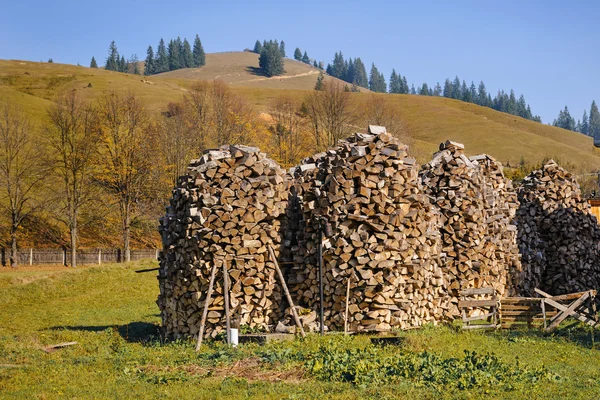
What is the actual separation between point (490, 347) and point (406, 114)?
4734 inches

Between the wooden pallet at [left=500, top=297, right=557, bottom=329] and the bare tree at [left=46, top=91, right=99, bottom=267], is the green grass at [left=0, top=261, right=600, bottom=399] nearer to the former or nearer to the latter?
the wooden pallet at [left=500, top=297, right=557, bottom=329]

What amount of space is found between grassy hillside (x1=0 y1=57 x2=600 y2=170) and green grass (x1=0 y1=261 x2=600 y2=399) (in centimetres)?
7197

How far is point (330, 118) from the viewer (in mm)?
65250

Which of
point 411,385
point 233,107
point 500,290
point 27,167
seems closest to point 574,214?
point 500,290

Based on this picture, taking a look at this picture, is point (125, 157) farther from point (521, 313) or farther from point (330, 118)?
point (521, 313)

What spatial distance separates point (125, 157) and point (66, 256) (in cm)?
827

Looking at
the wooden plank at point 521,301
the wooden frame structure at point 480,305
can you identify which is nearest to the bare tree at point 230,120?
the wooden frame structure at point 480,305

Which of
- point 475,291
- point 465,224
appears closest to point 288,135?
point 465,224

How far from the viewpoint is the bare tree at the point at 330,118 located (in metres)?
63.8

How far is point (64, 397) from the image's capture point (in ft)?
36.4

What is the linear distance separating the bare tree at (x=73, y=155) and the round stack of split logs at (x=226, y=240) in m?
33.0

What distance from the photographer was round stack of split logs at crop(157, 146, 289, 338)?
17.5 meters

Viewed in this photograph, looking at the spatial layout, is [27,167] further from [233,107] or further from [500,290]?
[500,290]


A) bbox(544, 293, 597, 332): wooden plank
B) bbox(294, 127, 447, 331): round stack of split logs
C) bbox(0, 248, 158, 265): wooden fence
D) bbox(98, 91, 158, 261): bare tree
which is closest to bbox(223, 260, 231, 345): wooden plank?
bbox(294, 127, 447, 331): round stack of split logs
